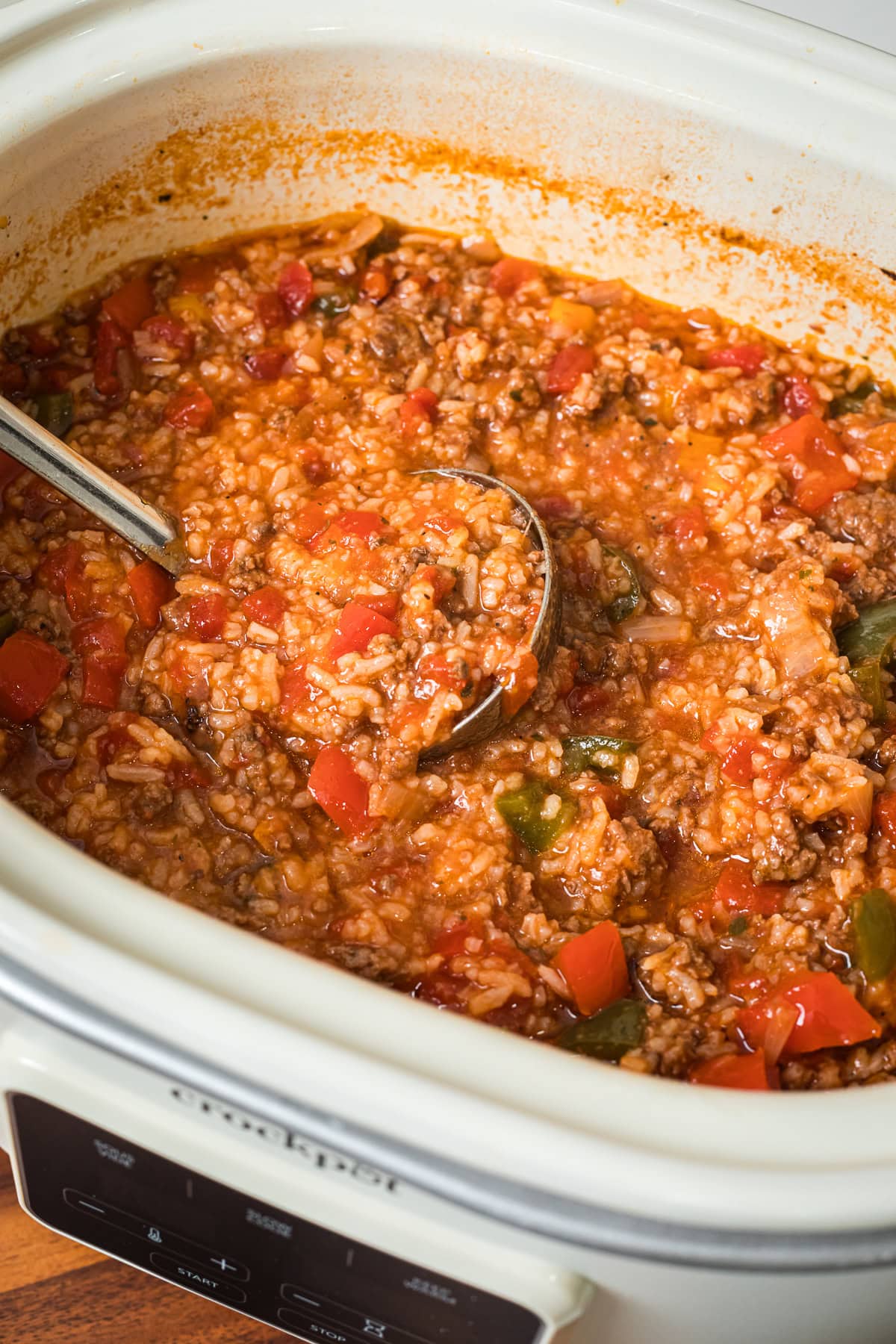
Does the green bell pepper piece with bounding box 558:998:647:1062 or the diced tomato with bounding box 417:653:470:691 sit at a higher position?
the diced tomato with bounding box 417:653:470:691

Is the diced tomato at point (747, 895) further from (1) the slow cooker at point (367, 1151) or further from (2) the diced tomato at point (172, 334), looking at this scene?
(2) the diced tomato at point (172, 334)

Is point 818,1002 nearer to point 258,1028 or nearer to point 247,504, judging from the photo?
point 258,1028

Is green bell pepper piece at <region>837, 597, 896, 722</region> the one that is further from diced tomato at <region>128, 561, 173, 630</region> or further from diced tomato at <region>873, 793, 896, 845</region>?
diced tomato at <region>128, 561, 173, 630</region>

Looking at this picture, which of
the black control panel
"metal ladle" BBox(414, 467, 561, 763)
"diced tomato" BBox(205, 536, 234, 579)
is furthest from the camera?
"diced tomato" BBox(205, 536, 234, 579)

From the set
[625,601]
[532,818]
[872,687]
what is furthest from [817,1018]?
[625,601]

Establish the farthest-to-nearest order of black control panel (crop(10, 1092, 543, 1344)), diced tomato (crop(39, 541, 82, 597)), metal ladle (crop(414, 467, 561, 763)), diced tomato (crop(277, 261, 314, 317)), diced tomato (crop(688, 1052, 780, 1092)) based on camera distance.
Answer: diced tomato (crop(277, 261, 314, 317)), diced tomato (crop(39, 541, 82, 597)), metal ladle (crop(414, 467, 561, 763)), diced tomato (crop(688, 1052, 780, 1092)), black control panel (crop(10, 1092, 543, 1344))

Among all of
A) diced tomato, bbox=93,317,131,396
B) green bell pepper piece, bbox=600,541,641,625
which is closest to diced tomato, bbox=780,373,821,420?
green bell pepper piece, bbox=600,541,641,625

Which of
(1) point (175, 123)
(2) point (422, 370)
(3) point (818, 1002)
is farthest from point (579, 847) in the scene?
(1) point (175, 123)
